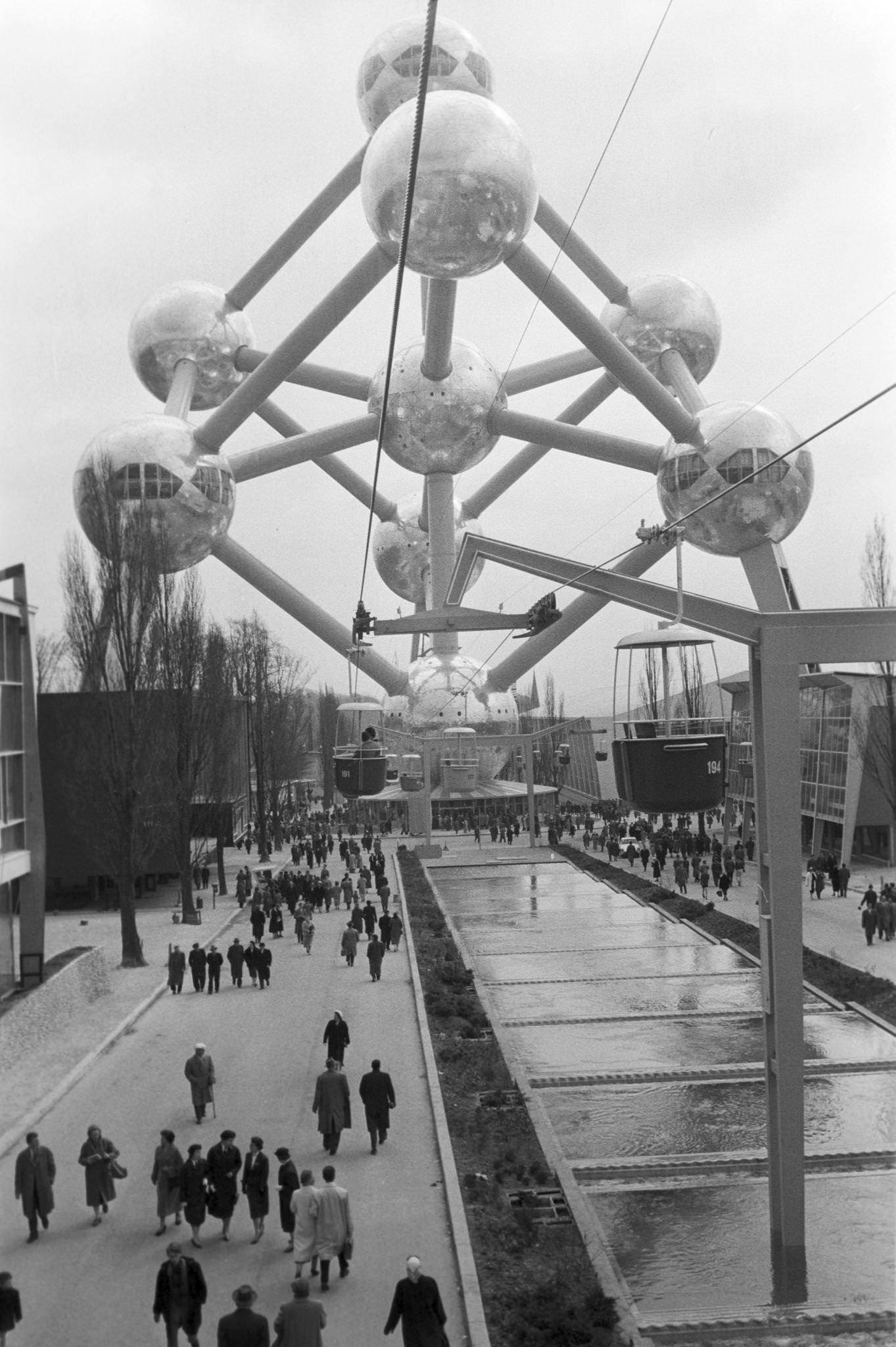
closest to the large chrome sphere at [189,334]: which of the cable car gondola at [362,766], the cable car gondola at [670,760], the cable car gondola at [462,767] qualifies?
the cable car gondola at [362,766]

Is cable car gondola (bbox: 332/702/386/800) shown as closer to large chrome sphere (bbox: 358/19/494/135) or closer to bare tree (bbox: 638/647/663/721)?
bare tree (bbox: 638/647/663/721)

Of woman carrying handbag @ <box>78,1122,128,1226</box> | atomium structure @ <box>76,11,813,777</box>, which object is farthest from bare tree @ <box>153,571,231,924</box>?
woman carrying handbag @ <box>78,1122,128,1226</box>

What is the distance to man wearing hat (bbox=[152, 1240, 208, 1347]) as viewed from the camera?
7219mm

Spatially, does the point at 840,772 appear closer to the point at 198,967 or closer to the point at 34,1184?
the point at 198,967

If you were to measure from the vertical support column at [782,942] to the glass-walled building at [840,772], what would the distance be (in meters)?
22.5

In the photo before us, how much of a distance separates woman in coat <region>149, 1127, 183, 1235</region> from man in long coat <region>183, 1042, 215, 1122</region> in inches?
94.1

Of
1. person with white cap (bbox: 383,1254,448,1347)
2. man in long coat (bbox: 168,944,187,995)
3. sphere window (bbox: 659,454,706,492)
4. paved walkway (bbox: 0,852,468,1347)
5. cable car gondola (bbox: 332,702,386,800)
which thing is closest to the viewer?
person with white cap (bbox: 383,1254,448,1347)

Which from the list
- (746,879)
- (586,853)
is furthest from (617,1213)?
(586,853)

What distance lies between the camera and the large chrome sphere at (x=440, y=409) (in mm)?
18109

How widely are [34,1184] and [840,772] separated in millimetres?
29488

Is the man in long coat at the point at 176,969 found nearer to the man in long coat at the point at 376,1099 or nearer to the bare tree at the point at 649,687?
the man in long coat at the point at 376,1099

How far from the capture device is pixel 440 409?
18.1 metres

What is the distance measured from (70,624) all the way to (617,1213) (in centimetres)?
1647

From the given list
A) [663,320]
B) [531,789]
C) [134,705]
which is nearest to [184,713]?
[134,705]
